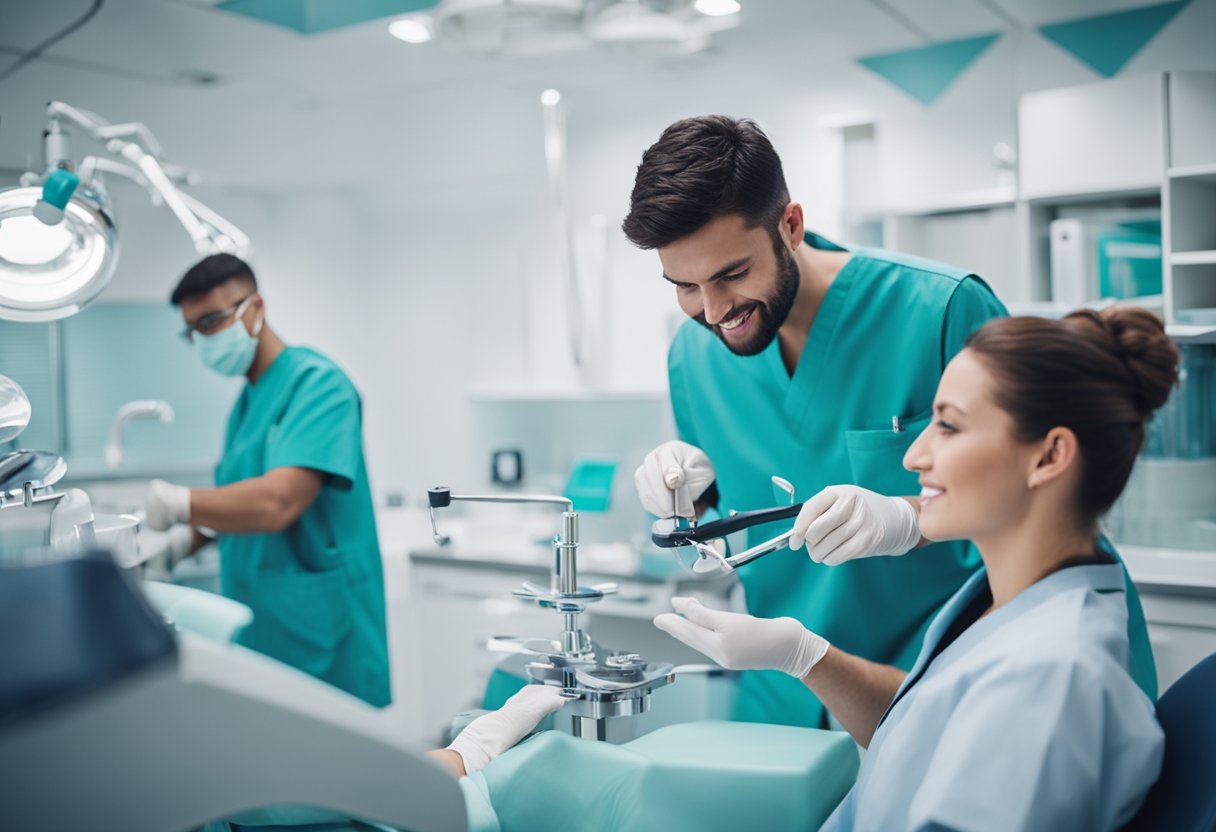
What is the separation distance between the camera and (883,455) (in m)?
1.49

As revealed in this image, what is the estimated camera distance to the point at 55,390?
3520 mm

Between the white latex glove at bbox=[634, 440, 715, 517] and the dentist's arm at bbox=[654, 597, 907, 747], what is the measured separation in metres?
0.28

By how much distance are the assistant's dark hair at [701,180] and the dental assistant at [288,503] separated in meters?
1.07

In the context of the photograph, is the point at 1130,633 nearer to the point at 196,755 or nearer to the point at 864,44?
the point at 196,755

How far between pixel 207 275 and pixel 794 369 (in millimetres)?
1360

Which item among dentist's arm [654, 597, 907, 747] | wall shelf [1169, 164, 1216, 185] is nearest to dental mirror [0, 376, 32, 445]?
dentist's arm [654, 597, 907, 747]

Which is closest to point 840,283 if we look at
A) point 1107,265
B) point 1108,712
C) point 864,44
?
point 1108,712

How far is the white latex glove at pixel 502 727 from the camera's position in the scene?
3.57ft

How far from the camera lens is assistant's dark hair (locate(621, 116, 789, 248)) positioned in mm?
1321

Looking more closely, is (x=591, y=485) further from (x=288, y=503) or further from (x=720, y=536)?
(x=720, y=536)

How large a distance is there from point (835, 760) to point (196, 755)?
28.6 inches

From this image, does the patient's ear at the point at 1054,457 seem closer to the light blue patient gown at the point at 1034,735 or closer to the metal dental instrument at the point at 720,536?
the light blue patient gown at the point at 1034,735

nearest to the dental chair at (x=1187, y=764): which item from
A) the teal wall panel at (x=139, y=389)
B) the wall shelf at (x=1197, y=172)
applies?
the wall shelf at (x=1197, y=172)

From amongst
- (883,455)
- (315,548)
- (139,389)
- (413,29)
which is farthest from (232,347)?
(139,389)
